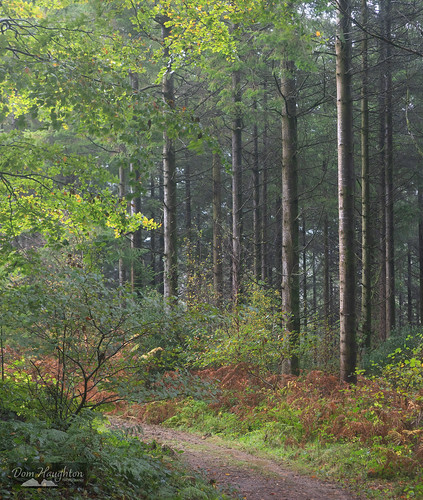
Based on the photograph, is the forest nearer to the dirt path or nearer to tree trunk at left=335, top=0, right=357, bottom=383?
tree trunk at left=335, top=0, right=357, bottom=383

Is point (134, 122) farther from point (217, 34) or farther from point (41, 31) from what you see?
point (217, 34)

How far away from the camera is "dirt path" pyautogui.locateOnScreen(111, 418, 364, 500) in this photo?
5.87 m

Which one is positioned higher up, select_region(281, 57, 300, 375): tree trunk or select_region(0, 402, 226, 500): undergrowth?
select_region(281, 57, 300, 375): tree trunk

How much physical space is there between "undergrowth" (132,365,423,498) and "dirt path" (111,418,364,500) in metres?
0.35

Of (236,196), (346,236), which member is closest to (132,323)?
(346,236)

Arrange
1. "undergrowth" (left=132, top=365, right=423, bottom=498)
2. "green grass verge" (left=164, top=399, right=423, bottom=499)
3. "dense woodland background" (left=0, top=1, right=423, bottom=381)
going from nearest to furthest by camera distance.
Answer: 1. "dense woodland background" (left=0, top=1, right=423, bottom=381)
2. "green grass verge" (left=164, top=399, right=423, bottom=499)
3. "undergrowth" (left=132, top=365, right=423, bottom=498)

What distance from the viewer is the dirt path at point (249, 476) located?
19.3 feet

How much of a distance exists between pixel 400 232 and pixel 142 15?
1802cm

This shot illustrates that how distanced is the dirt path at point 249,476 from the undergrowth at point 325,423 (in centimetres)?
35

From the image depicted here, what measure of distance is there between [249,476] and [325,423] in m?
1.95
